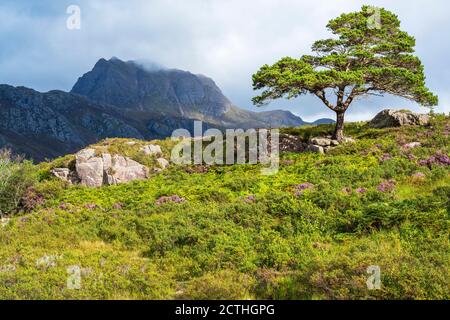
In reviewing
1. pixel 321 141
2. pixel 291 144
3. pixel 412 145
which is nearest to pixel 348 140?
pixel 321 141

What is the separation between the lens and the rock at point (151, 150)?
33469 millimetres

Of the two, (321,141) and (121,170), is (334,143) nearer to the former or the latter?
(321,141)

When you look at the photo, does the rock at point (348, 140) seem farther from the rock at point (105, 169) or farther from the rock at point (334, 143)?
the rock at point (105, 169)

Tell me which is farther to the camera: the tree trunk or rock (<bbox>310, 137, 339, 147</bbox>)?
the tree trunk

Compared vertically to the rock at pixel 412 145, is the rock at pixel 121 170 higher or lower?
lower

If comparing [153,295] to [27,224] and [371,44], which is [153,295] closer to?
[27,224]

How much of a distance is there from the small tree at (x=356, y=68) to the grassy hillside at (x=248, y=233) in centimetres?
656

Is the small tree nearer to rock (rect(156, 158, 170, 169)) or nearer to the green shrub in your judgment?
rock (rect(156, 158, 170, 169))

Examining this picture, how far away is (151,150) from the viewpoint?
34062mm

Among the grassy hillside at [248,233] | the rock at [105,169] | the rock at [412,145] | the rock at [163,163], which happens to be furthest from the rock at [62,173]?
the rock at [412,145]

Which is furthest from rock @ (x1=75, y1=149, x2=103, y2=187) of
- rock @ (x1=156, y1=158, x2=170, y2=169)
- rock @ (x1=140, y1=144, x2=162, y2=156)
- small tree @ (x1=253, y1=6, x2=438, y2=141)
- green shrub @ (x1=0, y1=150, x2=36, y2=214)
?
small tree @ (x1=253, y1=6, x2=438, y2=141)

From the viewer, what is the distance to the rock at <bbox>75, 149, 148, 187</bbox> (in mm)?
29516

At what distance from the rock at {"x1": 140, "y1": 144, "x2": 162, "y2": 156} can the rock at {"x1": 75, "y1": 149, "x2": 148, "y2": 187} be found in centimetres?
191

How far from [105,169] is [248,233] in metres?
17.9
